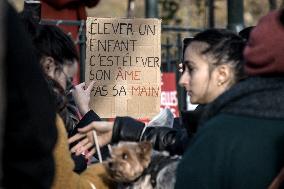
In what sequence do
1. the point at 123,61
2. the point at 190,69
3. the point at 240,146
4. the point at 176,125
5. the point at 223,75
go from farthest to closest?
the point at 123,61 → the point at 176,125 → the point at 190,69 → the point at 223,75 → the point at 240,146

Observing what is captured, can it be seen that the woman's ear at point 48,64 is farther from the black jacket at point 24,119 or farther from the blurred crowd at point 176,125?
the black jacket at point 24,119

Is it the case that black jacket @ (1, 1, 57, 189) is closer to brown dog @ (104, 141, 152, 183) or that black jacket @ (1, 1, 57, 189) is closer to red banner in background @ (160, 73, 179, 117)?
brown dog @ (104, 141, 152, 183)

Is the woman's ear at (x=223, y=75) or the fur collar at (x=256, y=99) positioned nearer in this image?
the fur collar at (x=256, y=99)

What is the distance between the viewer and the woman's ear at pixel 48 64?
4391mm

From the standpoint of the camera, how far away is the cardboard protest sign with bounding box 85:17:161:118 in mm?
5727

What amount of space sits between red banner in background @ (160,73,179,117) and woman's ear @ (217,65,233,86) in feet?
18.2

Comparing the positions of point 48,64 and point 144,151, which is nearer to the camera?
point 144,151

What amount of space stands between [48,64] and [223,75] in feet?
3.30

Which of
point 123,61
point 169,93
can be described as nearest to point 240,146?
point 123,61

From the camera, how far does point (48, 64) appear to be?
4.45 m

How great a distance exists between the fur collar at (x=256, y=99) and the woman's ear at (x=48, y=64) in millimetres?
1149

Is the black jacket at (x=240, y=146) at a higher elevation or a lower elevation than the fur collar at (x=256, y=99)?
lower

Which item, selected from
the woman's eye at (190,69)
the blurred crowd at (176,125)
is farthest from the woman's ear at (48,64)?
the woman's eye at (190,69)

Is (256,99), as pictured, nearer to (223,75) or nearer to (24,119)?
(223,75)
